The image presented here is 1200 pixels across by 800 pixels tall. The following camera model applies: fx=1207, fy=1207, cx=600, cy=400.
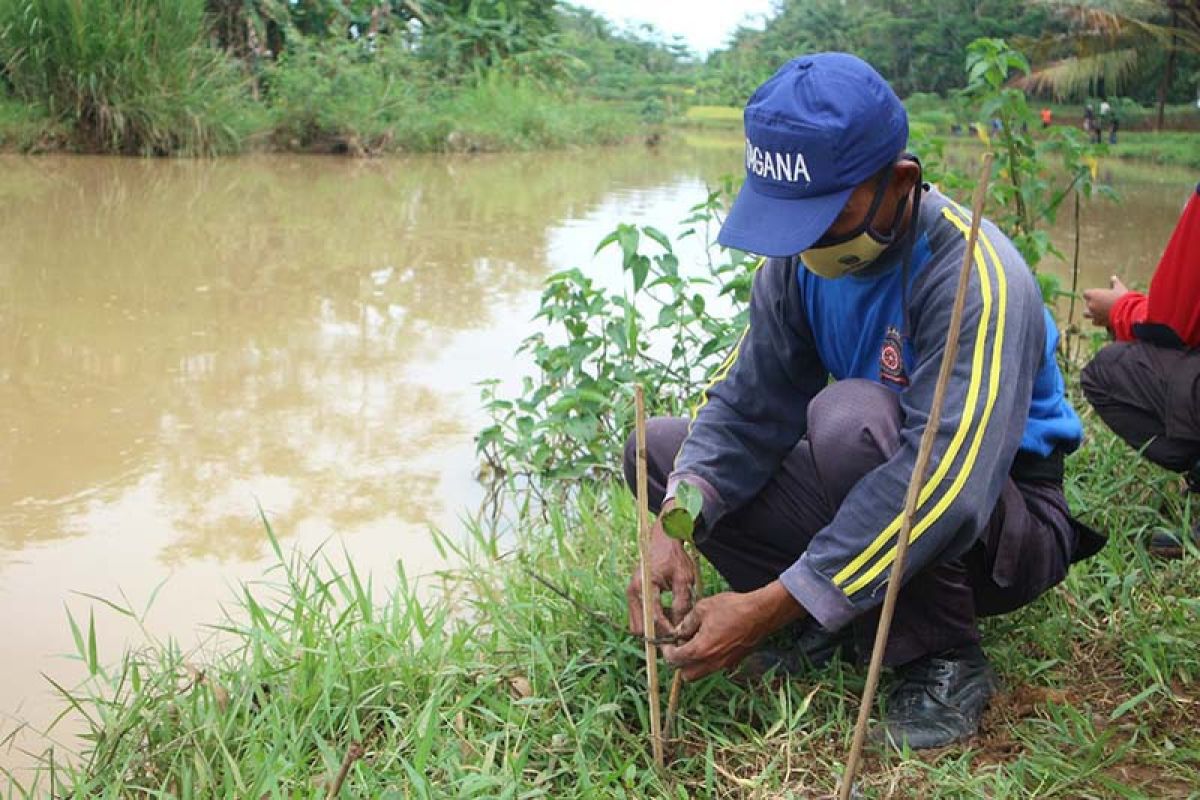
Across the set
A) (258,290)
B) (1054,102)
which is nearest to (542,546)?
(258,290)

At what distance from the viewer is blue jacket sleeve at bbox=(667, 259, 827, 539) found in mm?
1729

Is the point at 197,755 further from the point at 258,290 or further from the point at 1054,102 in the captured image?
the point at 1054,102

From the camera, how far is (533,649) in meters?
1.75

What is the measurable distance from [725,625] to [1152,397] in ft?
3.71

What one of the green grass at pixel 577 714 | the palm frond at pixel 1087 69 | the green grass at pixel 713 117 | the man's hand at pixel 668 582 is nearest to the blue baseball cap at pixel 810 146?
the man's hand at pixel 668 582

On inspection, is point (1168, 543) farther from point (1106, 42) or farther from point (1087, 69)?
point (1087, 69)

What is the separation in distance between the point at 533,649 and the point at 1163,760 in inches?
33.3

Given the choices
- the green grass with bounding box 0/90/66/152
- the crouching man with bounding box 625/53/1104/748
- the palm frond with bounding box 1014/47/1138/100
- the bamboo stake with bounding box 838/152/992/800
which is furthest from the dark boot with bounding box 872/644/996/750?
the palm frond with bounding box 1014/47/1138/100

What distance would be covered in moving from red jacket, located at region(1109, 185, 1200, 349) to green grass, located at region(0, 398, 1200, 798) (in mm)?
437

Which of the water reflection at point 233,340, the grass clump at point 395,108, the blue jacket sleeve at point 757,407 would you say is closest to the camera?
the blue jacket sleeve at point 757,407

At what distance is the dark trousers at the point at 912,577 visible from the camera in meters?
1.58

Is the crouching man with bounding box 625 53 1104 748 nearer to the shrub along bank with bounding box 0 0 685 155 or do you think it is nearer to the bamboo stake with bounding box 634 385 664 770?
the bamboo stake with bounding box 634 385 664 770

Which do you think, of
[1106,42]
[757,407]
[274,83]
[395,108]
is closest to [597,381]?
[757,407]

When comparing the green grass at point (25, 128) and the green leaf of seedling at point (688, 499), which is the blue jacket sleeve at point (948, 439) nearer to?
the green leaf of seedling at point (688, 499)
